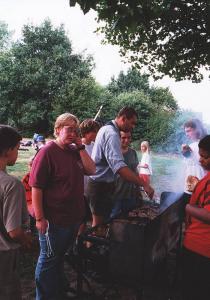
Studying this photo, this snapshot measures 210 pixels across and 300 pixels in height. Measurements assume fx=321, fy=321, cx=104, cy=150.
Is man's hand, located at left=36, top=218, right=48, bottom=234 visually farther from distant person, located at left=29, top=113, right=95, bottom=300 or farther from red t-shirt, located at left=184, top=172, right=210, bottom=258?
red t-shirt, located at left=184, top=172, right=210, bottom=258

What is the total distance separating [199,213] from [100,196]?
2.09 meters

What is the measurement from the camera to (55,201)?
298 centimetres

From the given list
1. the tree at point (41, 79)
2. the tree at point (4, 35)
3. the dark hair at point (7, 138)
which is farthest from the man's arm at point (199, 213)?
the tree at point (4, 35)

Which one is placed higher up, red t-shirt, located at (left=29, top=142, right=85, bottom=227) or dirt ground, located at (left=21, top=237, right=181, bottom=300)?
red t-shirt, located at (left=29, top=142, right=85, bottom=227)

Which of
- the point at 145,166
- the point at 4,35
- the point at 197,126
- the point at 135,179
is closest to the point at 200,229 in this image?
the point at 135,179

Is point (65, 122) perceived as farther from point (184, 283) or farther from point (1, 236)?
point (184, 283)

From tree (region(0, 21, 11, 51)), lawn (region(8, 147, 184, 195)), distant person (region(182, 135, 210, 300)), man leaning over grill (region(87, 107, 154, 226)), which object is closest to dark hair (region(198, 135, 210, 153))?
distant person (region(182, 135, 210, 300))

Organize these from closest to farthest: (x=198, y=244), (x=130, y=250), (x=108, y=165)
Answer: (x=198, y=244), (x=130, y=250), (x=108, y=165)

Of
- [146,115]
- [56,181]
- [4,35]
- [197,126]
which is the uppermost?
[4,35]

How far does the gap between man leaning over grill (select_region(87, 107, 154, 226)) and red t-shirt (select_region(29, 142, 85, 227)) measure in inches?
29.7

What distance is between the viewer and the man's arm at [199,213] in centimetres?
246

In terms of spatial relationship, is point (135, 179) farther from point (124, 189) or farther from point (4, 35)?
point (4, 35)

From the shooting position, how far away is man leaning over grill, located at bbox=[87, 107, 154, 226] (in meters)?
3.65

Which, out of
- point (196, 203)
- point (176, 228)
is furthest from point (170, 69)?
point (196, 203)
